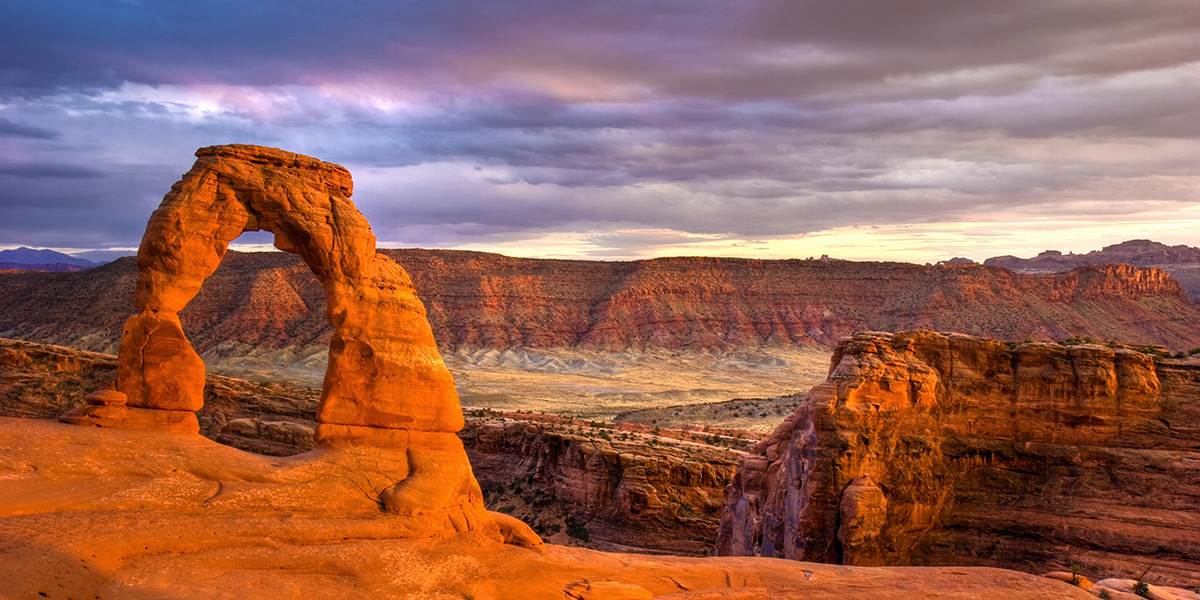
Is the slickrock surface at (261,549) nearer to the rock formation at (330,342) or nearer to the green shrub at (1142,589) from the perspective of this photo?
the rock formation at (330,342)

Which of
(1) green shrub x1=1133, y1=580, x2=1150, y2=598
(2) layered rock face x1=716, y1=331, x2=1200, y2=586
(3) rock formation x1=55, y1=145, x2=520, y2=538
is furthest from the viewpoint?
(2) layered rock face x1=716, y1=331, x2=1200, y2=586

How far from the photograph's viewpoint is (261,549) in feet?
39.1

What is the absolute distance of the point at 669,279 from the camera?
120 meters

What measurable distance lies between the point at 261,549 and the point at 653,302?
4113 inches

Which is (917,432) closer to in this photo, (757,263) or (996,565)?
(996,565)

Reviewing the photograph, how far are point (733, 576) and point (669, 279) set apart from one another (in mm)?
105372

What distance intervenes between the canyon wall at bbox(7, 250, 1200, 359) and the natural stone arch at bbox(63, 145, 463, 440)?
77.0 metres

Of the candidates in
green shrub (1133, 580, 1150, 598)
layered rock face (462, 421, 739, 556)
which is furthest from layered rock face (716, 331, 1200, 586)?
layered rock face (462, 421, 739, 556)

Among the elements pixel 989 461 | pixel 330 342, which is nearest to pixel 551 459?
pixel 989 461

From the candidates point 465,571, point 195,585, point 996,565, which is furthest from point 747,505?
point 195,585

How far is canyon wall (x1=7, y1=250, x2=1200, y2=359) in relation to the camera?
3723 inches

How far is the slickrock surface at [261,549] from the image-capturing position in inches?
416

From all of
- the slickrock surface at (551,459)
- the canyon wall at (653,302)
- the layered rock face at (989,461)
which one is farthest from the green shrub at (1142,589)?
the canyon wall at (653,302)

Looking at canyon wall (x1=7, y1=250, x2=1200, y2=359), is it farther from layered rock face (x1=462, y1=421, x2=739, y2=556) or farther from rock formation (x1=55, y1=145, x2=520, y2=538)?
rock formation (x1=55, y1=145, x2=520, y2=538)
